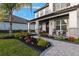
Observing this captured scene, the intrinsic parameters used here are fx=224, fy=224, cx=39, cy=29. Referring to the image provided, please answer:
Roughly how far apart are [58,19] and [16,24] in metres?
0.80

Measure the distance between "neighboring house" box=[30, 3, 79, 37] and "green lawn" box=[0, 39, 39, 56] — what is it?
401 mm

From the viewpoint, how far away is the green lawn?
406 cm

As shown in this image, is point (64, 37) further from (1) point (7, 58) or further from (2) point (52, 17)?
(1) point (7, 58)

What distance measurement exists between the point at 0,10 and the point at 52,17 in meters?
0.99

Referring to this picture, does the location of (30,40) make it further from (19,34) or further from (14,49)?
(14,49)

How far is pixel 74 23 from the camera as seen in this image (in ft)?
13.3

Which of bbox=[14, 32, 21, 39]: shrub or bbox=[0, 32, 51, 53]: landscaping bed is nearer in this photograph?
bbox=[0, 32, 51, 53]: landscaping bed

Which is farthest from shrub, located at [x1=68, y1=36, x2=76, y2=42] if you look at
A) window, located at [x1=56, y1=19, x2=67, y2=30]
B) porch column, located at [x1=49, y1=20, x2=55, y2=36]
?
porch column, located at [x1=49, y1=20, x2=55, y2=36]

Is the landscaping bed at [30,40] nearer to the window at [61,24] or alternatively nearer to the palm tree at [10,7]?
the palm tree at [10,7]

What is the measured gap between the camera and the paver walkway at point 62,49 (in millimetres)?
4004

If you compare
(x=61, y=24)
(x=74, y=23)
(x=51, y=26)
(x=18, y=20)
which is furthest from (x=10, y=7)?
(x=74, y=23)

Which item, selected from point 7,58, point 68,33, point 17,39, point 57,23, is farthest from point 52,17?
point 7,58

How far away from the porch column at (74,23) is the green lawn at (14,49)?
0.75 metres

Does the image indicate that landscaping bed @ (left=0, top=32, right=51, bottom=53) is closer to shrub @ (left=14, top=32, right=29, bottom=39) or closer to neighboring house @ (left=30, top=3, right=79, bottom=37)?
shrub @ (left=14, top=32, right=29, bottom=39)
